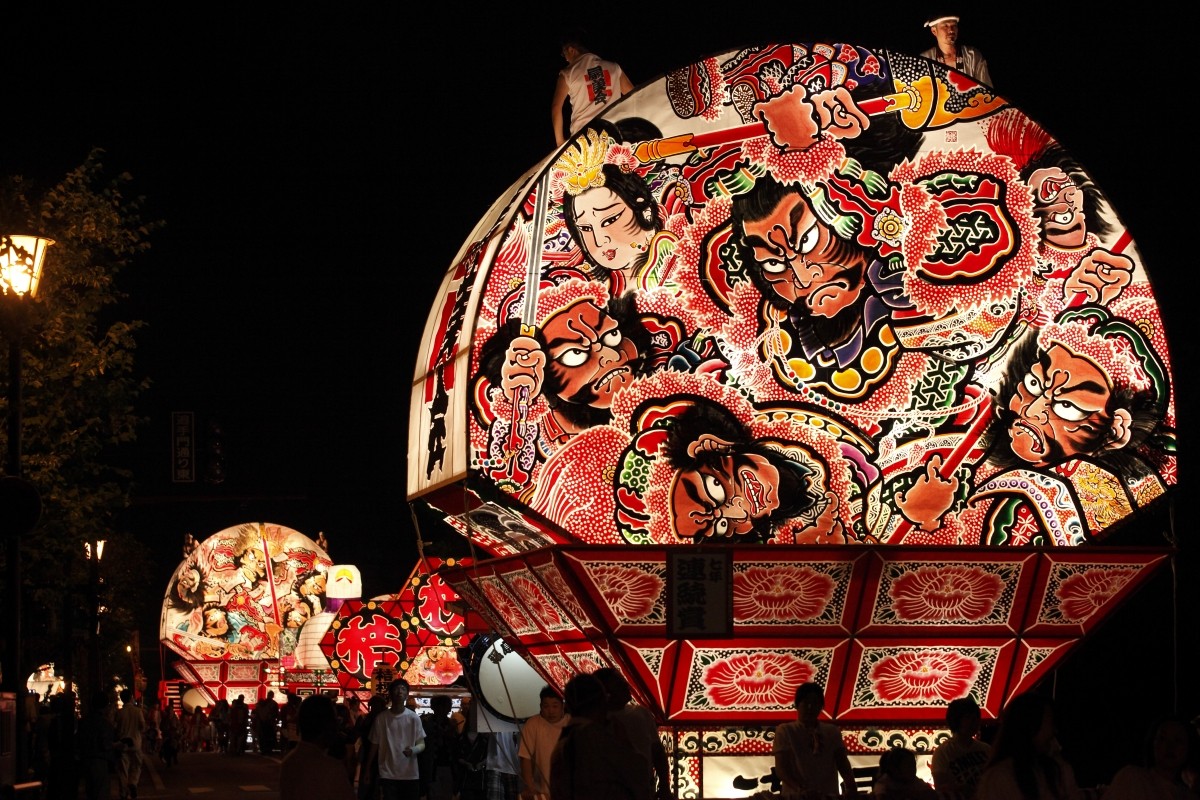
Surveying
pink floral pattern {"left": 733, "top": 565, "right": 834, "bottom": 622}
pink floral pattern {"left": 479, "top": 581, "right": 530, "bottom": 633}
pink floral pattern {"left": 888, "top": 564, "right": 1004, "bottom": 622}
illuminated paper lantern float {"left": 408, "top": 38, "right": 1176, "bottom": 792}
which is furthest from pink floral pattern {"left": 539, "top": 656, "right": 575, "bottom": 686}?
pink floral pattern {"left": 888, "top": 564, "right": 1004, "bottom": 622}

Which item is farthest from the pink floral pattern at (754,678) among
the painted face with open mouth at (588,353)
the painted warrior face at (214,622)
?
the painted warrior face at (214,622)

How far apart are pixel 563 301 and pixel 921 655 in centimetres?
425

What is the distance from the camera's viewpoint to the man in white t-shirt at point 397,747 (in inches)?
575

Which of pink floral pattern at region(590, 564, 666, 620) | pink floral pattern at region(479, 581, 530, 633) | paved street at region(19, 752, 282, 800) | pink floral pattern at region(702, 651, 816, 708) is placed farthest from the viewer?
paved street at region(19, 752, 282, 800)

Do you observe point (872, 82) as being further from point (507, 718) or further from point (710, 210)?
point (507, 718)

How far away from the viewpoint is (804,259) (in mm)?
15016

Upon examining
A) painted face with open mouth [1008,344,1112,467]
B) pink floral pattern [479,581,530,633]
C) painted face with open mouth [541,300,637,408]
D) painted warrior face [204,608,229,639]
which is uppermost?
painted face with open mouth [541,300,637,408]

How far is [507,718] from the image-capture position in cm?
1727

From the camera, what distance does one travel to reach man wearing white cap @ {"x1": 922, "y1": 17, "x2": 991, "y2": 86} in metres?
15.6

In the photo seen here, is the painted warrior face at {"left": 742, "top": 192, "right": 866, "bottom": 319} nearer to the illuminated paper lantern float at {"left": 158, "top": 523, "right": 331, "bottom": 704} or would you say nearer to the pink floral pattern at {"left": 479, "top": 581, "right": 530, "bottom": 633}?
the pink floral pattern at {"left": 479, "top": 581, "right": 530, "bottom": 633}

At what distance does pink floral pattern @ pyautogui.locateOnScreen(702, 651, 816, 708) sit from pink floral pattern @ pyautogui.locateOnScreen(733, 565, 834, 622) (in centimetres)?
37

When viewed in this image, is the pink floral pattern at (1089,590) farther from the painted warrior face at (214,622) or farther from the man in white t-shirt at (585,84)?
the painted warrior face at (214,622)

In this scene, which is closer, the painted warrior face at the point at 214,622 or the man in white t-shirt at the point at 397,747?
the man in white t-shirt at the point at 397,747

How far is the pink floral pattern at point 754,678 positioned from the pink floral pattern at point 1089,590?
2.22 m
